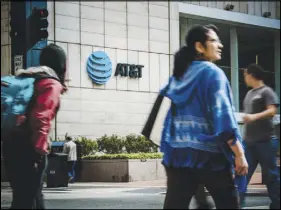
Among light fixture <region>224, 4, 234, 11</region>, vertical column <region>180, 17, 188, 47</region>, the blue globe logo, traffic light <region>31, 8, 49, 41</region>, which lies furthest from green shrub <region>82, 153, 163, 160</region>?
light fixture <region>224, 4, 234, 11</region>

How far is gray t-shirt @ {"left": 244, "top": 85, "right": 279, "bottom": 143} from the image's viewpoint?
7988 mm

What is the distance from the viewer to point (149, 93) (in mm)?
32125

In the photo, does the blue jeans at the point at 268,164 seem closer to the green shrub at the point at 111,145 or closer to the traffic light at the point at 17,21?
the traffic light at the point at 17,21

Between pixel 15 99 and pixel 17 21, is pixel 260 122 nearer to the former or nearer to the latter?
pixel 15 99

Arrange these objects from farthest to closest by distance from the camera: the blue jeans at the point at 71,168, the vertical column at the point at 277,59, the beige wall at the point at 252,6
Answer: the vertical column at the point at 277,59 < the beige wall at the point at 252,6 < the blue jeans at the point at 71,168

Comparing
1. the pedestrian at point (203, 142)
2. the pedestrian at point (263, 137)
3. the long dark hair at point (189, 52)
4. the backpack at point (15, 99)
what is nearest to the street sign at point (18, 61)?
the pedestrian at point (263, 137)

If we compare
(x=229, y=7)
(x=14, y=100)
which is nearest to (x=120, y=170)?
(x=229, y=7)

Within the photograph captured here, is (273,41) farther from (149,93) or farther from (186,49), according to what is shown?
(186,49)

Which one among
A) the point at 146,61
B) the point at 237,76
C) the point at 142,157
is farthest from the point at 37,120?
the point at 237,76

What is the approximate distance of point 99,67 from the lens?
30094 mm

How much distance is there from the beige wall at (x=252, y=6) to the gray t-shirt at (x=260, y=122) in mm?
27952

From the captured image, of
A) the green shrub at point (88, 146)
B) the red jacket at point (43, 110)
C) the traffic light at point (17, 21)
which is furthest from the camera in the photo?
the green shrub at point (88, 146)

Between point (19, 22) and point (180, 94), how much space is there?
8298mm

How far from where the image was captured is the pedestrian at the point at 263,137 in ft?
25.8
